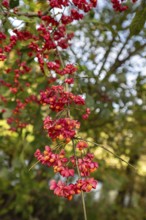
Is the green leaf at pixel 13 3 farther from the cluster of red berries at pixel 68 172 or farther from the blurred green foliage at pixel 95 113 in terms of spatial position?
the cluster of red berries at pixel 68 172

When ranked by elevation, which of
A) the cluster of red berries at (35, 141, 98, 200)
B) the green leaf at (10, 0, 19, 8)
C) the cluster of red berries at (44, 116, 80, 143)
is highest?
the green leaf at (10, 0, 19, 8)

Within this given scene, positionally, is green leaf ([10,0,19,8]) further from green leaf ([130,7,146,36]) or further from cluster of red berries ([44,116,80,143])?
cluster of red berries ([44,116,80,143])

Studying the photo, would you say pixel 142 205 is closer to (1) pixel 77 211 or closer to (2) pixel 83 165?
(1) pixel 77 211

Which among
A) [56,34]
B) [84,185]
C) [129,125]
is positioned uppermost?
[129,125]

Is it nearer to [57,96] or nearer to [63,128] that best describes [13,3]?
[57,96]

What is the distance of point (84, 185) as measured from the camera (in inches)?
46.3

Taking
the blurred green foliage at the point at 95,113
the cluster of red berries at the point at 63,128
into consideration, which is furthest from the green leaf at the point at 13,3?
the cluster of red berries at the point at 63,128

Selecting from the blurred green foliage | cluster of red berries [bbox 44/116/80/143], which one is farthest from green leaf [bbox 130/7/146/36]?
cluster of red berries [bbox 44/116/80/143]

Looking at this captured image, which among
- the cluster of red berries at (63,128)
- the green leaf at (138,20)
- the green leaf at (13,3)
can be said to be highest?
the green leaf at (13,3)

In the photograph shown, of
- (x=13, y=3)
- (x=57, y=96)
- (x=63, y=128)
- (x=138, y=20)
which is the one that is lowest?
(x=63, y=128)

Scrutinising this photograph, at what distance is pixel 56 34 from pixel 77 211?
14.4 feet

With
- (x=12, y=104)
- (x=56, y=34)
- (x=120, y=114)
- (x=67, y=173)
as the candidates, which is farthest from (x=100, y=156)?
(x=67, y=173)

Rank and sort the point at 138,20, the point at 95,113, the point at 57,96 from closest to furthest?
the point at 57,96 < the point at 138,20 < the point at 95,113

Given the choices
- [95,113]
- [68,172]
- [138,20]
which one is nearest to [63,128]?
[68,172]
